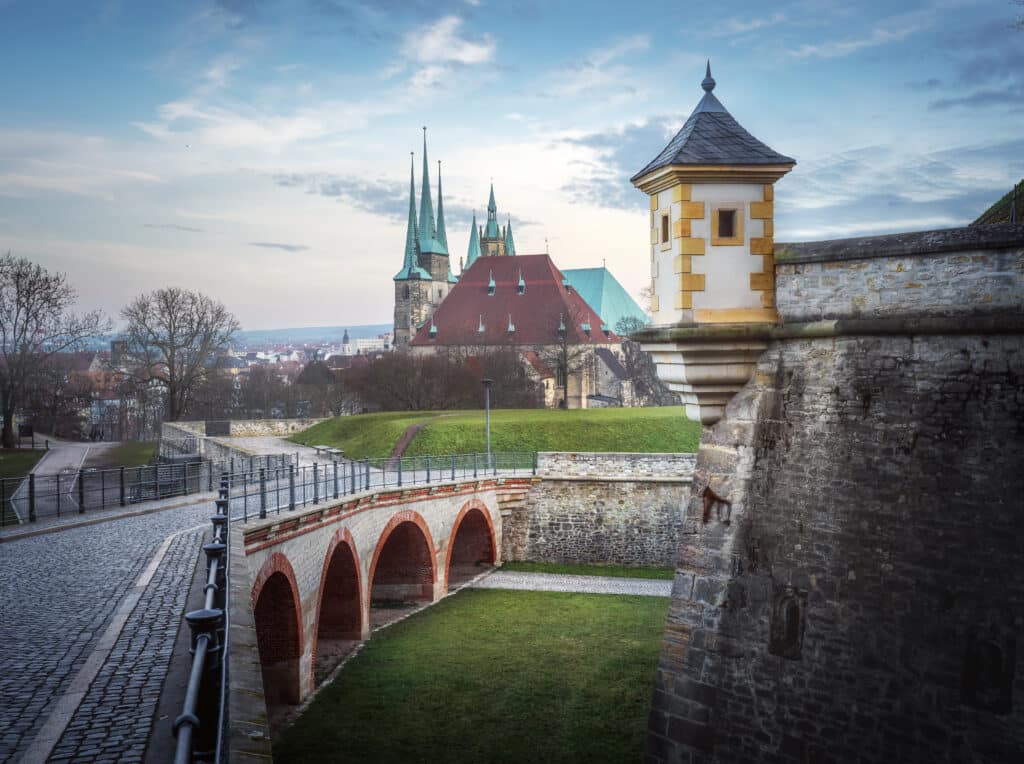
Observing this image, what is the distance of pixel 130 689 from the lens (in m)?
6.29

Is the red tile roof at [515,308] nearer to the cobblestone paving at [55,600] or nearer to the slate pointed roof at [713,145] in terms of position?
the cobblestone paving at [55,600]

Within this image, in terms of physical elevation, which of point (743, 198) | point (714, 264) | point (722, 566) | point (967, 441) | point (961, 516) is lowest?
point (722, 566)

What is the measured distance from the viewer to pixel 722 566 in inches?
332

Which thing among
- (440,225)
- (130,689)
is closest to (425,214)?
(440,225)

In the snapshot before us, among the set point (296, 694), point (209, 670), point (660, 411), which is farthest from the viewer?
point (660, 411)

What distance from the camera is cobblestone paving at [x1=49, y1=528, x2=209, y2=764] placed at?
17.3 ft

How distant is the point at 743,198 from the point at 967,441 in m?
3.22

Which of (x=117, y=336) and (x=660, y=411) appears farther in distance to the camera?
(x=117, y=336)

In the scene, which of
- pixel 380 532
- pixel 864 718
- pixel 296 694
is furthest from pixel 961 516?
pixel 380 532

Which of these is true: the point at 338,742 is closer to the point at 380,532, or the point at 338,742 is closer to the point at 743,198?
the point at 380,532

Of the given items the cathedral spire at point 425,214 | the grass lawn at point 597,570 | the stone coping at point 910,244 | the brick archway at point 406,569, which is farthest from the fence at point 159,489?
the cathedral spire at point 425,214

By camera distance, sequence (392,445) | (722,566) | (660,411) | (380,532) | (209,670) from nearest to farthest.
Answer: (209,670) < (722,566) < (380,532) < (392,445) < (660,411)

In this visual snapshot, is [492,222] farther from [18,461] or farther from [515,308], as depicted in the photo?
[18,461]

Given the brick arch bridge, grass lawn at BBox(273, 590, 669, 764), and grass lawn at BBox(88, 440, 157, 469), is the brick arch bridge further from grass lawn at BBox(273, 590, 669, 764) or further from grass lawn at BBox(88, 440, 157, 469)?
grass lawn at BBox(88, 440, 157, 469)
